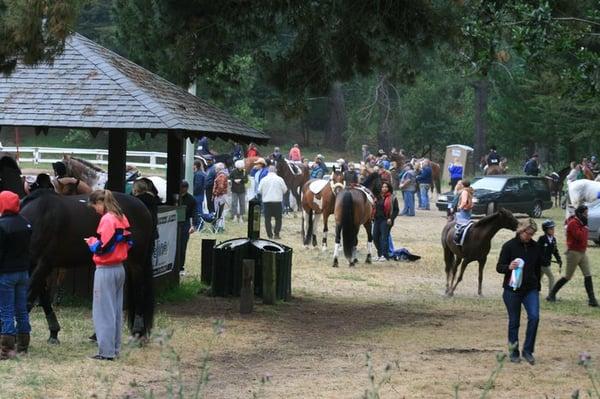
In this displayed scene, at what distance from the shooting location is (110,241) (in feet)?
38.8

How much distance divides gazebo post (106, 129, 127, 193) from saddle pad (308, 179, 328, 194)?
11.1 m

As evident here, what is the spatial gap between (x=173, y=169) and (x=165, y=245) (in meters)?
1.75

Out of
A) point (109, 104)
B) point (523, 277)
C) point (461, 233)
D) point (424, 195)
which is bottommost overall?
point (424, 195)

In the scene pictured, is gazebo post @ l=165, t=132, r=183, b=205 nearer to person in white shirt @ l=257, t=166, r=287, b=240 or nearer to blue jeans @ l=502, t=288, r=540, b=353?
blue jeans @ l=502, t=288, r=540, b=353

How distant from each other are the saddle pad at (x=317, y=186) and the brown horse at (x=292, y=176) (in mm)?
10204

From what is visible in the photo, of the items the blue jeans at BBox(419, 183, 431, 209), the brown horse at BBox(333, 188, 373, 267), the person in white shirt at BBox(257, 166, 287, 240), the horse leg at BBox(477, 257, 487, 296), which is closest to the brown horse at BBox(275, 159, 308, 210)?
the blue jeans at BBox(419, 183, 431, 209)

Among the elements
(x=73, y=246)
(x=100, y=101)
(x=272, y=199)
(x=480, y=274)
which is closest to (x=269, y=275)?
(x=100, y=101)

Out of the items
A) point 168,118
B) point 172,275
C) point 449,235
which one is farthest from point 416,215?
point 168,118

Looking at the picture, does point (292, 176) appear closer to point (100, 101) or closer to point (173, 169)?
point (173, 169)

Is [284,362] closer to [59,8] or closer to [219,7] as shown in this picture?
[59,8]

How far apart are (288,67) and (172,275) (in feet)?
12.8

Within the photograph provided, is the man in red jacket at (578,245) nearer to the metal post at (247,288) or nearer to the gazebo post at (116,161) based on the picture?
the metal post at (247,288)

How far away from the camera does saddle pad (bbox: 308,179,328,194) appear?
28.3m

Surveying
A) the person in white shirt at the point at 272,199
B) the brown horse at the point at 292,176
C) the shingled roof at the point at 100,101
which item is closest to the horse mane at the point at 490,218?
the shingled roof at the point at 100,101
